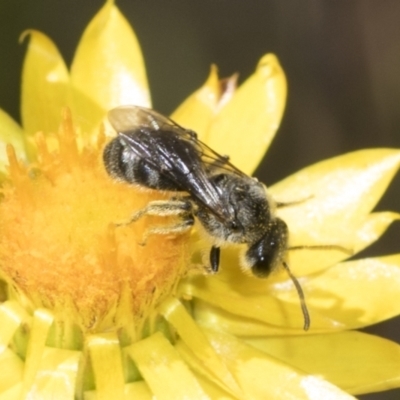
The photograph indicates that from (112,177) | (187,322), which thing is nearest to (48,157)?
(112,177)

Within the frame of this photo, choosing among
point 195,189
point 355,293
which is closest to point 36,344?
point 195,189

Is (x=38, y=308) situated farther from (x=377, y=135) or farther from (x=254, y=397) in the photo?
(x=377, y=135)

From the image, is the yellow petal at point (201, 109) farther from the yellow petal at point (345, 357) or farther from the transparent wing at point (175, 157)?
the yellow petal at point (345, 357)

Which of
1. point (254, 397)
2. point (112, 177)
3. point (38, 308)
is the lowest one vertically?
point (254, 397)

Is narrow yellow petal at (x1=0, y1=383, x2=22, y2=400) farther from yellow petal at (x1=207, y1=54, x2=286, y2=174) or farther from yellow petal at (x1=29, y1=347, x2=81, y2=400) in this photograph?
yellow petal at (x1=207, y1=54, x2=286, y2=174)

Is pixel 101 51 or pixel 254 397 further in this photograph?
pixel 101 51

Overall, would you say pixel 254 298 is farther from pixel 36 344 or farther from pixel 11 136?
pixel 11 136
